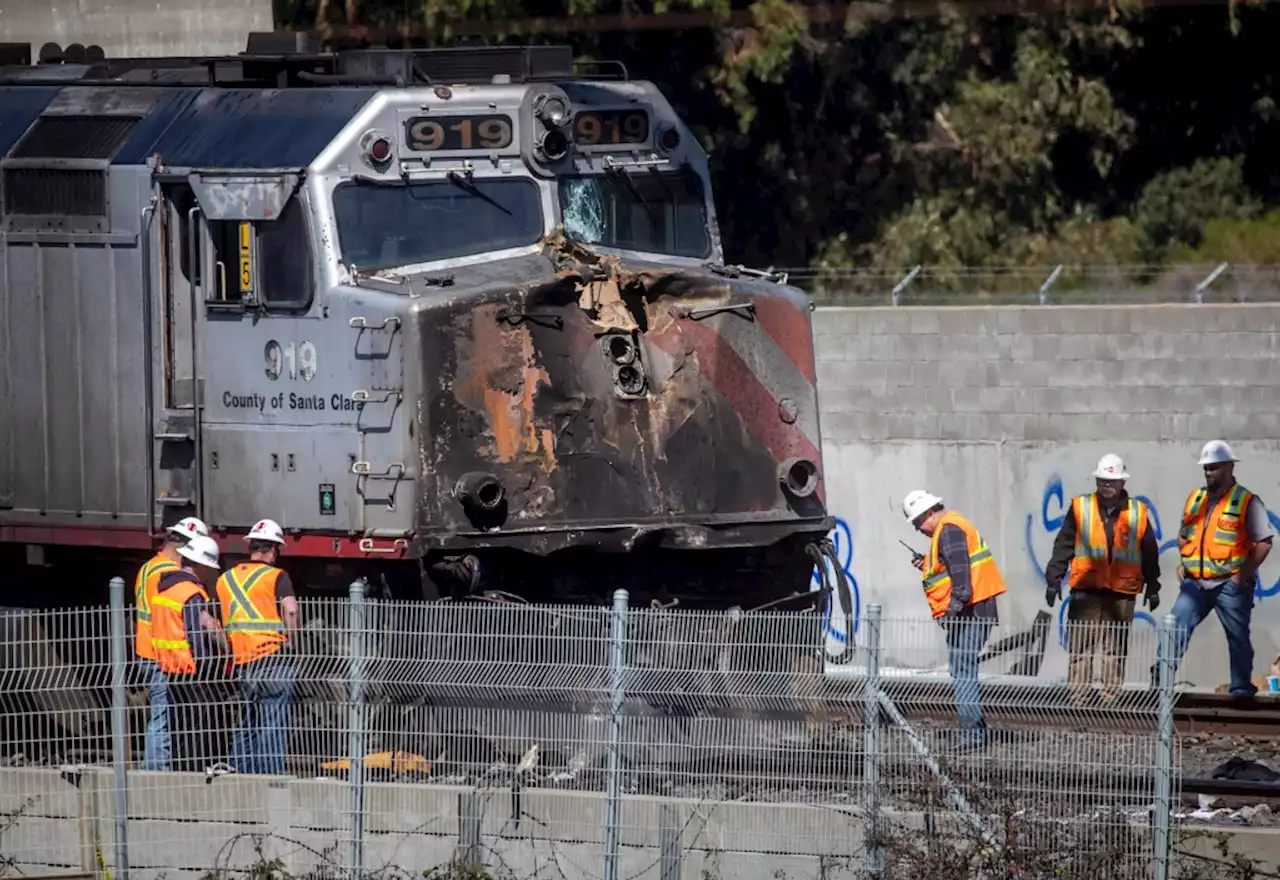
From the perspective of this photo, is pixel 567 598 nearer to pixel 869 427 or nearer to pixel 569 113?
pixel 569 113

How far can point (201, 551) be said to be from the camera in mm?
12625

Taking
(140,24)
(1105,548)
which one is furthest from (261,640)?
(140,24)

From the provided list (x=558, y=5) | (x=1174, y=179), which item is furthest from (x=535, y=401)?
(x=1174, y=179)

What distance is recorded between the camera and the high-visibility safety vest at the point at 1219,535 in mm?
15508

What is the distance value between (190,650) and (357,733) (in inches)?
66.9

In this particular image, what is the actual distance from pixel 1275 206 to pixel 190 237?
17.9m

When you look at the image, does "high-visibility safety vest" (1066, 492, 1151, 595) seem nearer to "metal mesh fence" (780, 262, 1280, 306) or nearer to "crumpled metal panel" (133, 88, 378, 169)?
"metal mesh fence" (780, 262, 1280, 306)

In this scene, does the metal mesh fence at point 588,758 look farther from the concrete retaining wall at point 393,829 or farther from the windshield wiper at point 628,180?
the windshield wiper at point 628,180

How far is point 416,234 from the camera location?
521 inches

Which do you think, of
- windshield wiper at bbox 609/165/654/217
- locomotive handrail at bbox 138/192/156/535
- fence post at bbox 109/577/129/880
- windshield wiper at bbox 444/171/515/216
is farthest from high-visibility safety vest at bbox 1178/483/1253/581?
fence post at bbox 109/577/129/880

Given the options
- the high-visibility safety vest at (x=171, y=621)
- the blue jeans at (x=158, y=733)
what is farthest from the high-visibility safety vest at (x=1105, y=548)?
the blue jeans at (x=158, y=733)

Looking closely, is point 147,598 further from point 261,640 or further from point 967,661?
point 967,661

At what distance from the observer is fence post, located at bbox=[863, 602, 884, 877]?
10109 millimetres

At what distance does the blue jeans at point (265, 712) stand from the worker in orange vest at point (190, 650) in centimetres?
15
